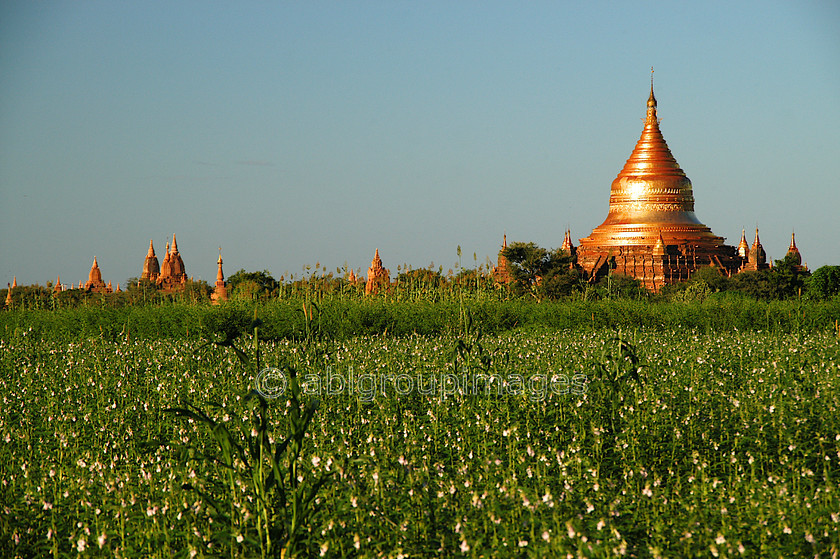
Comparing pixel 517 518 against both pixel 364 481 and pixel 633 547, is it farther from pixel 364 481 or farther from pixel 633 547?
pixel 364 481

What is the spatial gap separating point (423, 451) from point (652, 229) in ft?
183

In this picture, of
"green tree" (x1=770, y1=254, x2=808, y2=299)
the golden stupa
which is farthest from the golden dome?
"green tree" (x1=770, y1=254, x2=808, y2=299)

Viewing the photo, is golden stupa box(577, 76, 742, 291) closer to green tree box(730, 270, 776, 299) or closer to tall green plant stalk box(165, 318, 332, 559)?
green tree box(730, 270, 776, 299)

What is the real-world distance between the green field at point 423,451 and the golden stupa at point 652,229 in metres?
46.0

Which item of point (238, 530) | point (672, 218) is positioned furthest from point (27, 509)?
point (672, 218)

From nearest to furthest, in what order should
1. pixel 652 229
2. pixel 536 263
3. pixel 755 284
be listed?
pixel 536 263 < pixel 755 284 < pixel 652 229

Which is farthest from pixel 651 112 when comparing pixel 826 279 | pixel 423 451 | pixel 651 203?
pixel 423 451

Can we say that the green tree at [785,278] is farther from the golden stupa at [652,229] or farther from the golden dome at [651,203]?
the golden dome at [651,203]

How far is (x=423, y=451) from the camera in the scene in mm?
5637

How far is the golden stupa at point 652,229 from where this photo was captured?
55.8 metres

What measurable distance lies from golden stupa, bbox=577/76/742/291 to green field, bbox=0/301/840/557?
46.0 metres

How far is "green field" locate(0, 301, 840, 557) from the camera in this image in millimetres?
4047

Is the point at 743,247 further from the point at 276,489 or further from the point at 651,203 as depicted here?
the point at 276,489

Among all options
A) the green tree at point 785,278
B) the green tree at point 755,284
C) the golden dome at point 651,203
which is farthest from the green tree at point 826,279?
the golden dome at point 651,203
